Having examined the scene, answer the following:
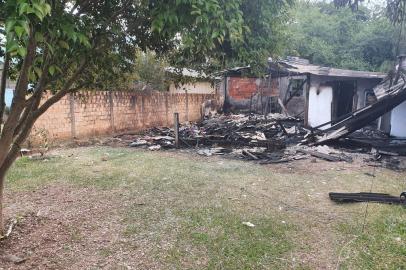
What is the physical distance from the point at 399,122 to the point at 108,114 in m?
11.8

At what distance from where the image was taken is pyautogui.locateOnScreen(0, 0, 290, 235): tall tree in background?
2311 mm

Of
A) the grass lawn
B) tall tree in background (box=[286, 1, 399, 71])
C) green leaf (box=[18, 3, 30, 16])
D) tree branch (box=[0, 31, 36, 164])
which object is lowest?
the grass lawn

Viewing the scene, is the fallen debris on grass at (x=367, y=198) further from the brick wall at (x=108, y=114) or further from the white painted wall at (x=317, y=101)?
the white painted wall at (x=317, y=101)

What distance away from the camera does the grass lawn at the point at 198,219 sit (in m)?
3.80

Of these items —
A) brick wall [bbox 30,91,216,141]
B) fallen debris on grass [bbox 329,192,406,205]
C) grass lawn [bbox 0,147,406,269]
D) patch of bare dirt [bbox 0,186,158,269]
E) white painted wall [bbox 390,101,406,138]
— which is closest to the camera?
patch of bare dirt [bbox 0,186,158,269]

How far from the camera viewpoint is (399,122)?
13.0 metres

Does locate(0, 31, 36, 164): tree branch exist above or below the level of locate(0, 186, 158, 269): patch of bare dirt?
above

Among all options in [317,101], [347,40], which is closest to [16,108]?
[317,101]

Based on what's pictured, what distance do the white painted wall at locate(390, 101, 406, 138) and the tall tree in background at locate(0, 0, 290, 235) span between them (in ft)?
34.8

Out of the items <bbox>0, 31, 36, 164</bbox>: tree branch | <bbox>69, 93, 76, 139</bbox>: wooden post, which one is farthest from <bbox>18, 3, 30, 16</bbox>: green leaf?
<bbox>69, 93, 76, 139</bbox>: wooden post

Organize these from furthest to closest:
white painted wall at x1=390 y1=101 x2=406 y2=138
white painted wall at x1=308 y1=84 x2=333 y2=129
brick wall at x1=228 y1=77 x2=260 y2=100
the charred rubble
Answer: brick wall at x1=228 y1=77 x2=260 y2=100 < white painted wall at x1=308 y1=84 x2=333 y2=129 < white painted wall at x1=390 y1=101 x2=406 y2=138 < the charred rubble

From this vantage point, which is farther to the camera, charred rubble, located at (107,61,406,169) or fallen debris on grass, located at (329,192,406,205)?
charred rubble, located at (107,61,406,169)

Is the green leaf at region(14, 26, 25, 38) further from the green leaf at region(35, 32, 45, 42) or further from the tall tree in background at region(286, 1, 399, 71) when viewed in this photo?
the tall tree in background at region(286, 1, 399, 71)

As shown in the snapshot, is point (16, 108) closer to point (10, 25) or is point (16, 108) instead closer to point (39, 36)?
point (39, 36)
